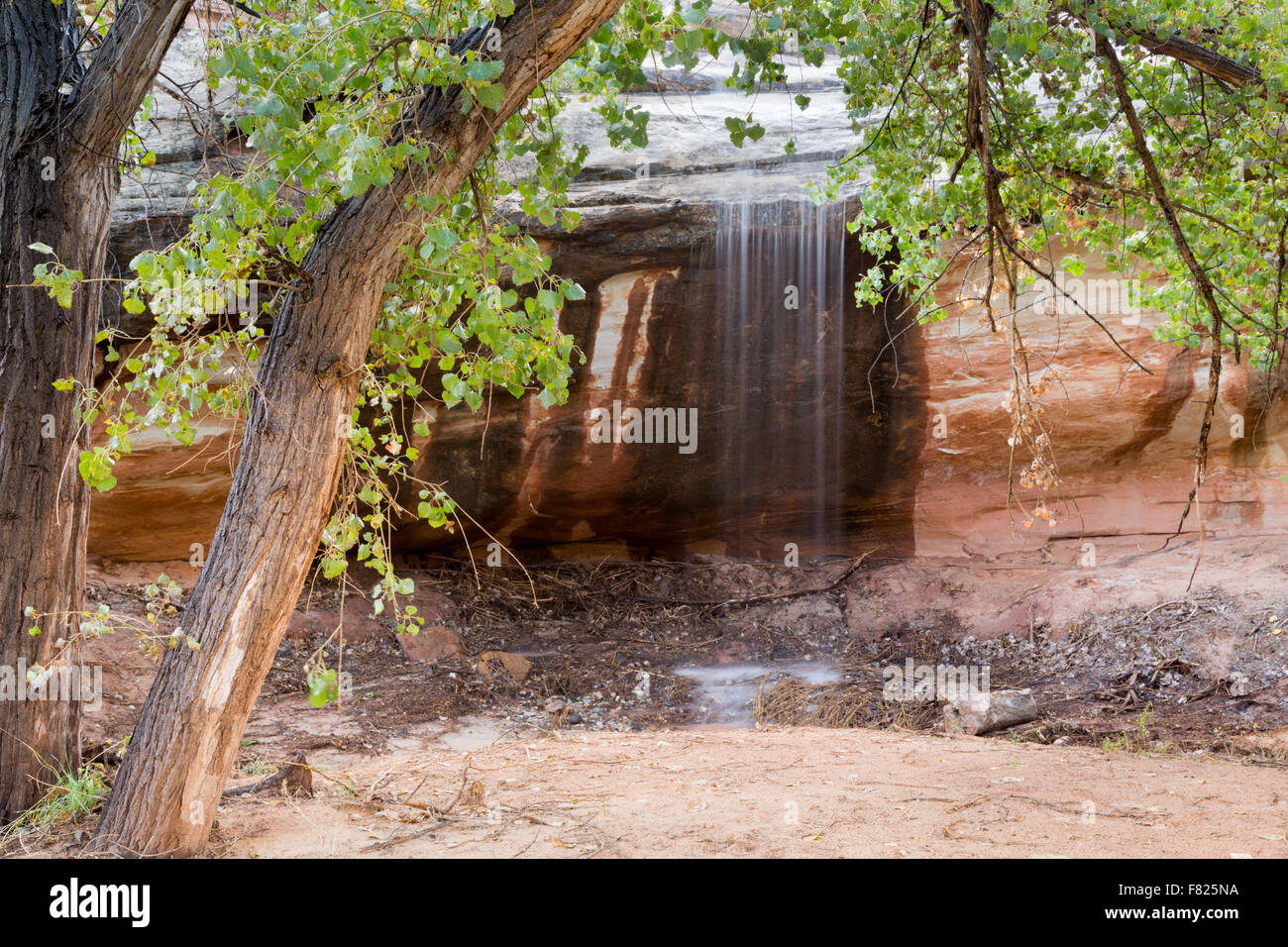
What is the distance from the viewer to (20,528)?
3752mm

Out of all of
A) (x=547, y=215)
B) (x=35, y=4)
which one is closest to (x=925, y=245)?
(x=547, y=215)

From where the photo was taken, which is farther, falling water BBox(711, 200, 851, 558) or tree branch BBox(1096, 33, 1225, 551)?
falling water BBox(711, 200, 851, 558)

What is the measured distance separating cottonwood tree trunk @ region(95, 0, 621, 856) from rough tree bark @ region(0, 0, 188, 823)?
2.94 ft

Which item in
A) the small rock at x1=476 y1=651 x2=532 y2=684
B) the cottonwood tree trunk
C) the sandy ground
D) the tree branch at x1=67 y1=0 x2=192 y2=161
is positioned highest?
the tree branch at x1=67 y1=0 x2=192 y2=161

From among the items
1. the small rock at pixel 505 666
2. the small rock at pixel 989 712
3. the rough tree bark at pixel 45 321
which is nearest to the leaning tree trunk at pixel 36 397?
the rough tree bark at pixel 45 321

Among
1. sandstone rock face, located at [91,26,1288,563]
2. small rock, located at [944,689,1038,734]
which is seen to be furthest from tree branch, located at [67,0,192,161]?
small rock, located at [944,689,1038,734]

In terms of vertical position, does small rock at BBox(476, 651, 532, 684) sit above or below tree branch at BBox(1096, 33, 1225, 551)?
below

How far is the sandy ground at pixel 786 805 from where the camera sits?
3520 millimetres

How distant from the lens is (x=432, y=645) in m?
9.04

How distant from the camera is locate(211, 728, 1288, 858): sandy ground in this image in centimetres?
352

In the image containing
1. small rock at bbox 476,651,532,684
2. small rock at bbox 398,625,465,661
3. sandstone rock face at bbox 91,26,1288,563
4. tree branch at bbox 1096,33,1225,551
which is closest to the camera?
tree branch at bbox 1096,33,1225,551

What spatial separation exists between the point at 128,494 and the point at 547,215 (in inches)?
315

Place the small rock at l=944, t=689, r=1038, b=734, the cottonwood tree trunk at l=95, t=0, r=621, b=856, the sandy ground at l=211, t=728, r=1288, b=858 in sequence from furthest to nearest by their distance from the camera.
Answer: the small rock at l=944, t=689, r=1038, b=734 → the sandy ground at l=211, t=728, r=1288, b=858 → the cottonwood tree trunk at l=95, t=0, r=621, b=856

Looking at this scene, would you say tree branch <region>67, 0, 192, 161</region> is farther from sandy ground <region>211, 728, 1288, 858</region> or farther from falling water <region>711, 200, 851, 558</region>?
falling water <region>711, 200, 851, 558</region>
